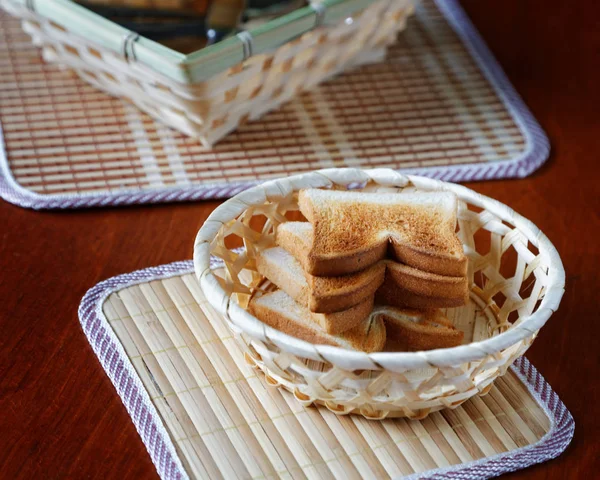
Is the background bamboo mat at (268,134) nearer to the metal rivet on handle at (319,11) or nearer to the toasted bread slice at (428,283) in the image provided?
the metal rivet on handle at (319,11)

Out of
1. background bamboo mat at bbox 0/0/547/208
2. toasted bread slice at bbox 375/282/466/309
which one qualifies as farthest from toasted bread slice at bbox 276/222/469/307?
background bamboo mat at bbox 0/0/547/208

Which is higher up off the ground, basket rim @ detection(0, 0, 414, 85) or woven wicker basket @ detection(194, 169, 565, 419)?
basket rim @ detection(0, 0, 414, 85)

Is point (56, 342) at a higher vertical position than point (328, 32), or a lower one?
lower

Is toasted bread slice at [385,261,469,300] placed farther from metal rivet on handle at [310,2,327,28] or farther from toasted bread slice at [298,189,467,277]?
metal rivet on handle at [310,2,327,28]

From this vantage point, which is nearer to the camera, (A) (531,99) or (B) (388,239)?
(B) (388,239)

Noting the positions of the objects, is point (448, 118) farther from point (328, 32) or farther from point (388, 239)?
point (388, 239)

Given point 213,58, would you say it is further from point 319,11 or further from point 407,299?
point 407,299

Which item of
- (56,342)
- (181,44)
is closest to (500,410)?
(56,342)
